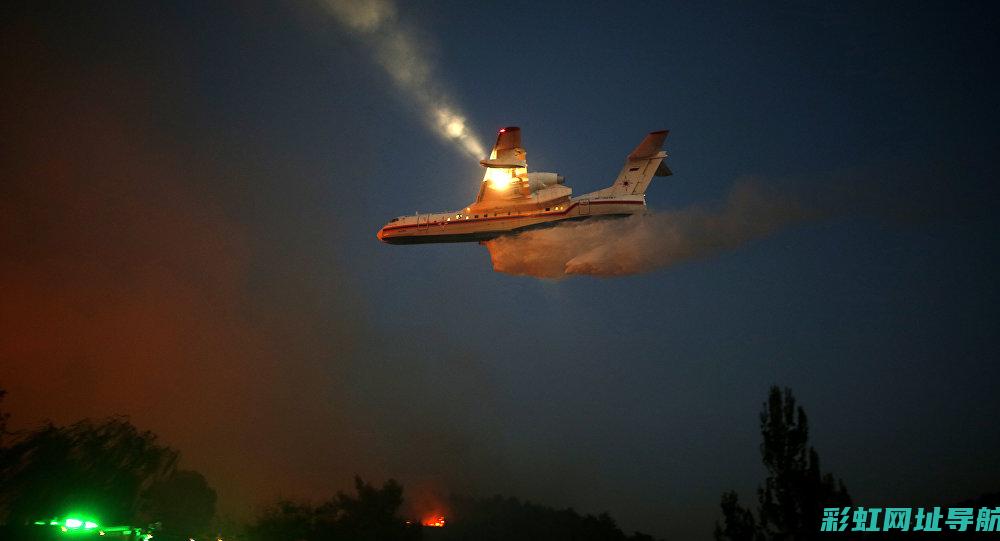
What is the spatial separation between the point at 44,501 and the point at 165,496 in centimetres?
2657

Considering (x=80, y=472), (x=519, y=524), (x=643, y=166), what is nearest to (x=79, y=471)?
(x=80, y=472)

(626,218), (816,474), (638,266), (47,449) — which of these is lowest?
(47,449)

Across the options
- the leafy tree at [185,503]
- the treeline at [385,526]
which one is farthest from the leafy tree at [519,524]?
the leafy tree at [185,503]

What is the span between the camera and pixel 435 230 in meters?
32.7

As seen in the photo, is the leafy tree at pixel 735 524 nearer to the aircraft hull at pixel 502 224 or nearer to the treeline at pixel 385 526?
the aircraft hull at pixel 502 224

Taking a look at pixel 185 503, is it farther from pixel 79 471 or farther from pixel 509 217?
pixel 509 217

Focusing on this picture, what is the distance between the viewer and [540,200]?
30.9 metres

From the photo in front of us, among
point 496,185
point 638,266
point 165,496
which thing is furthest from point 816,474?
point 165,496

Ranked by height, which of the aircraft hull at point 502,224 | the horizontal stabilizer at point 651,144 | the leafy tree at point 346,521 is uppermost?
the horizontal stabilizer at point 651,144

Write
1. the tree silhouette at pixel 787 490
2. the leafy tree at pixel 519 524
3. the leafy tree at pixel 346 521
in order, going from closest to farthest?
the tree silhouette at pixel 787 490, the leafy tree at pixel 346 521, the leafy tree at pixel 519 524

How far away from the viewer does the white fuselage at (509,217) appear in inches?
1213

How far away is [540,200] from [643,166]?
17.6ft

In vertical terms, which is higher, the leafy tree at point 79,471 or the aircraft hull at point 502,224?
the aircraft hull at point 502,224

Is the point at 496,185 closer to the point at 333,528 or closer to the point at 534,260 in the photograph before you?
the point at 534,260
